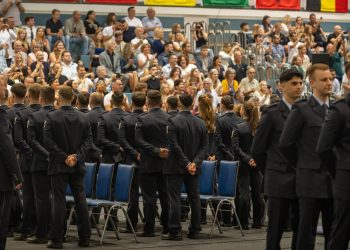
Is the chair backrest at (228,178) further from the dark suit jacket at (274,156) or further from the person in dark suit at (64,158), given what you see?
the dark suit jacket at (274,156)

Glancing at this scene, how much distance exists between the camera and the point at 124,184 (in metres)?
13.8

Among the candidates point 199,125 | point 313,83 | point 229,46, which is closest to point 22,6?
point 229,46

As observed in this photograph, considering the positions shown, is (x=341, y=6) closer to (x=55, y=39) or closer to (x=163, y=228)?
(x=55, y=39)

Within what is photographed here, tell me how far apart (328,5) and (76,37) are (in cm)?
1008

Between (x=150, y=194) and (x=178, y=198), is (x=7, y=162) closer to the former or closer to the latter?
(x=178, y=198)

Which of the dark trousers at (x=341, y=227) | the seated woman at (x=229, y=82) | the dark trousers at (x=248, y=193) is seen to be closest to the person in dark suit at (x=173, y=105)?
the dark trousers at (x=248, y=193)

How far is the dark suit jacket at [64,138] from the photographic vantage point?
1305 centimetres

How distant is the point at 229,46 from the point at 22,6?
5445mm

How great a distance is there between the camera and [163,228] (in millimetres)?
14711

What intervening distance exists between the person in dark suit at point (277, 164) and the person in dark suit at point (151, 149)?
3.79 meters

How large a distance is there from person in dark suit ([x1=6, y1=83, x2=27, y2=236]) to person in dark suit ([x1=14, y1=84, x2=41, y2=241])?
0.49ft

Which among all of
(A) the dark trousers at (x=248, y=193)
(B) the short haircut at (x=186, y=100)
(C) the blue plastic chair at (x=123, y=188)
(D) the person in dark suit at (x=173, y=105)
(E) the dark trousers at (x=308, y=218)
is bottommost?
(A) the dark trousers at (x=248, y=193)

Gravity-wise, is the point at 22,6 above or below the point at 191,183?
above

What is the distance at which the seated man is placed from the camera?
Answer: 81.6ft
